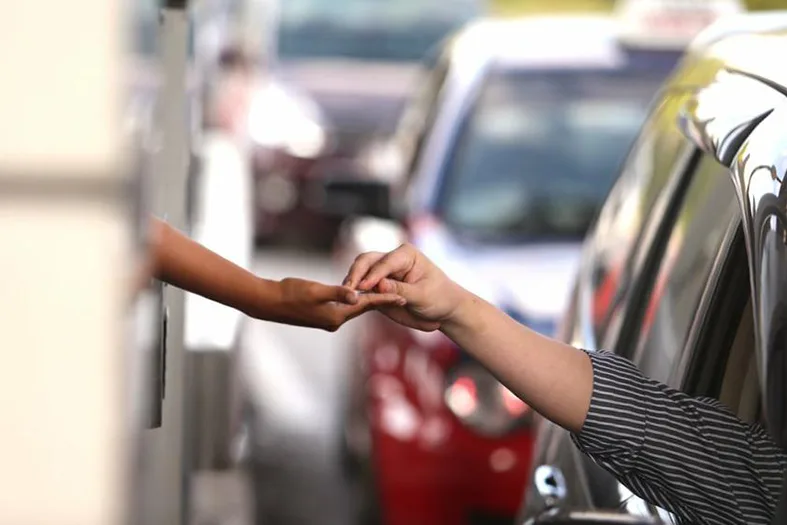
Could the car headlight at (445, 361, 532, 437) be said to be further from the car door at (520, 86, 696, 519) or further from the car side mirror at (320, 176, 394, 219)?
the car side mirror at (320, 176, 394, 219)

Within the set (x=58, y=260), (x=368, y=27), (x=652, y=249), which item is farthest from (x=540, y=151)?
(x=368, y=27)

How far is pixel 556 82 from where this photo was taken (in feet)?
22.1

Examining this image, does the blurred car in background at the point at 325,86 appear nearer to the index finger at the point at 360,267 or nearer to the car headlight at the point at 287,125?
the car headlight at the point at 287,125

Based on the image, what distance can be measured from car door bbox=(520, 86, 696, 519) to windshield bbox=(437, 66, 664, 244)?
2.28 m

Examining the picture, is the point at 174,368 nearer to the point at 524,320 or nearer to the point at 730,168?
the point at 730,168

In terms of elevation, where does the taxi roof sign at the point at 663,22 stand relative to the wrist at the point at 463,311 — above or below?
above

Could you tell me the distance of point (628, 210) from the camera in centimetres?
375

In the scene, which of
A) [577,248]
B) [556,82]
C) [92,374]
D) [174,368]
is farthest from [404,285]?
[556,82]

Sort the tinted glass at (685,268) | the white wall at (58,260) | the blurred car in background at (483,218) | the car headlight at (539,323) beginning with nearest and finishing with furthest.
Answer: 1. the white wall at (58,260)
2. the tinted glass at (685,268)
3. the car headlight at (539,323)
4. the blurred car in background at (483,218)

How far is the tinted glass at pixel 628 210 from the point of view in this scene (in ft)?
11.4

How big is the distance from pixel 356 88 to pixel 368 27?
1.14 m

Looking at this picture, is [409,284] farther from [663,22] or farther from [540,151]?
[663,22]

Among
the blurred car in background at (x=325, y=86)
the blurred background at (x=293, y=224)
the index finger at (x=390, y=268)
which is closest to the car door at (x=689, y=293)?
the index finger at (x=390, y=268)

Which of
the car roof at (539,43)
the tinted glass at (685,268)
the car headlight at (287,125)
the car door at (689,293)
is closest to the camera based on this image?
the car door at (689,293)
